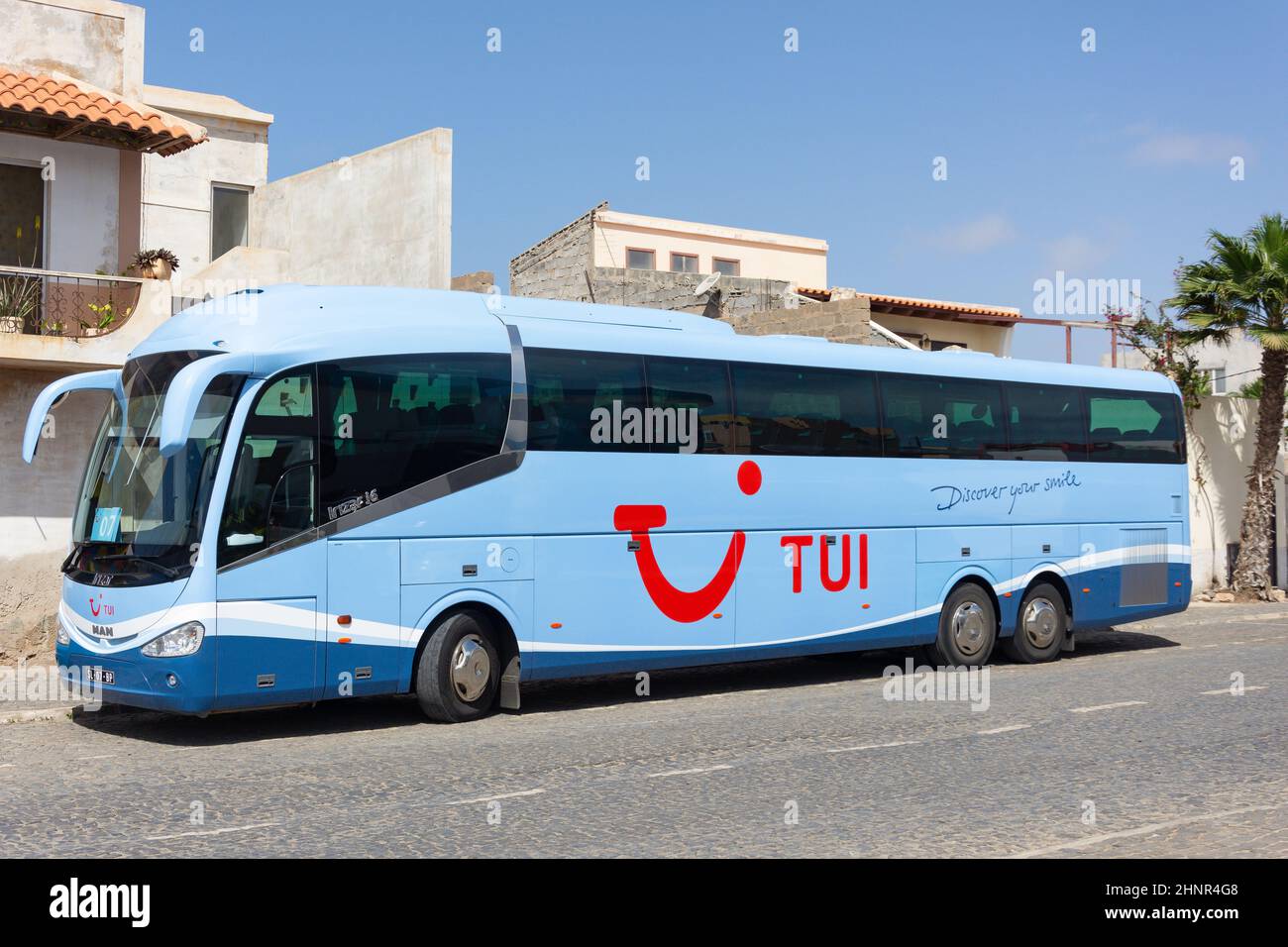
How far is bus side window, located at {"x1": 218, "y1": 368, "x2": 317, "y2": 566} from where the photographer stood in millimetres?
11508

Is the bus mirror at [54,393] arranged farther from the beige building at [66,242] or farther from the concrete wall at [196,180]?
the concrete wall at [196,180]

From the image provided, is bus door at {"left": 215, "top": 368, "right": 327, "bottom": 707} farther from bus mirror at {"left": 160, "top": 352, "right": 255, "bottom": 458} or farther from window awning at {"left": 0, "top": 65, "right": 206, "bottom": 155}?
window awning at {"left": 0, "top": 65, "right": 206, "bottom": 155}

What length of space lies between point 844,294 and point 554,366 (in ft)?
61.2

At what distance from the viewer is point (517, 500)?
43.1 ft

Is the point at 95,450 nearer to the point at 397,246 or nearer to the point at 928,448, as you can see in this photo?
the point at 928,448

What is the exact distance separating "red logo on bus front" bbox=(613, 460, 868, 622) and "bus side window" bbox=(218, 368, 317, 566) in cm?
321

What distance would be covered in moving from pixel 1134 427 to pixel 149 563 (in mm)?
13007

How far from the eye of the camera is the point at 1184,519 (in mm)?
19828

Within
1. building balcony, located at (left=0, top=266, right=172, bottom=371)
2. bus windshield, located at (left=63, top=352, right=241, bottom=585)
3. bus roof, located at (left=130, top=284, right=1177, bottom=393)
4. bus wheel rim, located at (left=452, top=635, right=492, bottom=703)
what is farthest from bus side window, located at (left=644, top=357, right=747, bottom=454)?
building balcony, located at (left=0, top=266, right=172, bottom=371)

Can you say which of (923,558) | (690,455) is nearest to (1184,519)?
(923,558)

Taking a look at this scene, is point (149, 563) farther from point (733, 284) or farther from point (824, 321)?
point (733, 284)

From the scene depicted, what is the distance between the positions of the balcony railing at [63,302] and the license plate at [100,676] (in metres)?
6.59

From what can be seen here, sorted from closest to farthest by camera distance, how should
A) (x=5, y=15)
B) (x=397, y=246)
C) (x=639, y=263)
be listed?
(x=5, y=15) → (x=397, y=246) → (x=639, y=263)
